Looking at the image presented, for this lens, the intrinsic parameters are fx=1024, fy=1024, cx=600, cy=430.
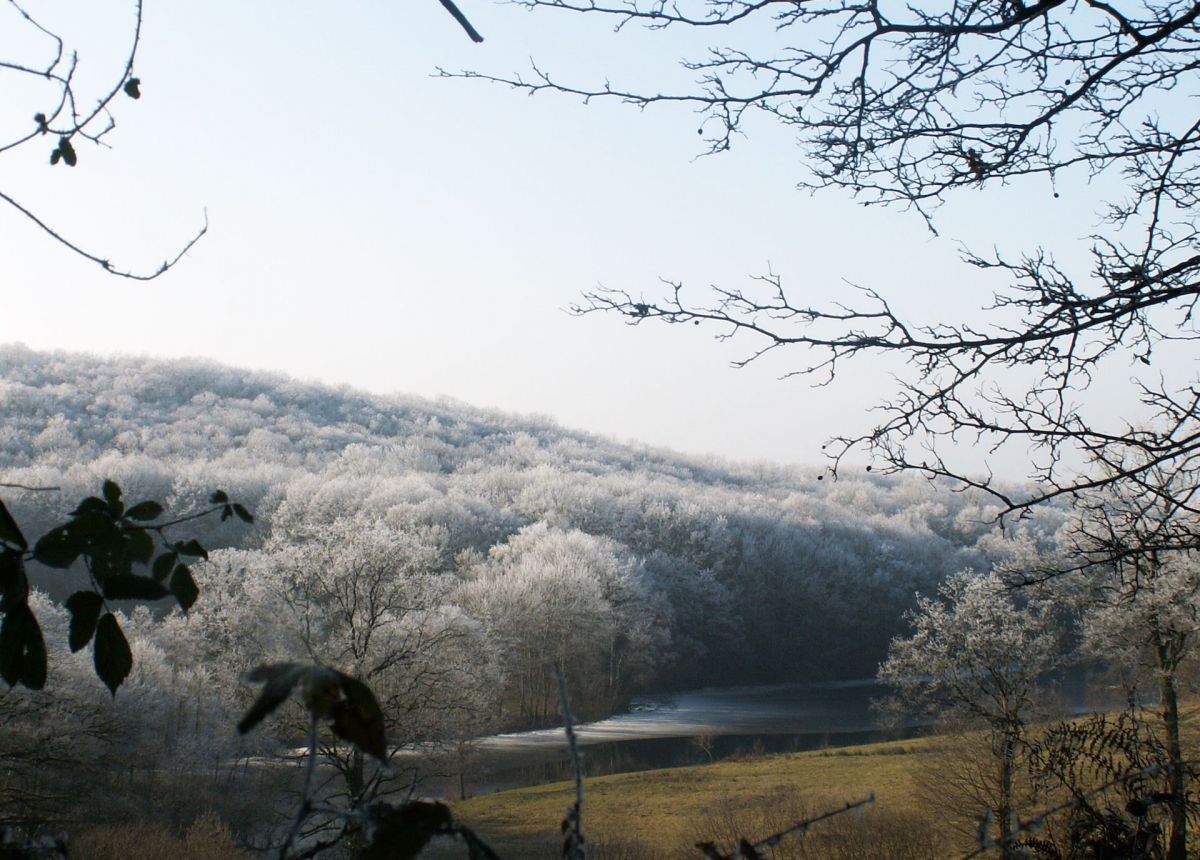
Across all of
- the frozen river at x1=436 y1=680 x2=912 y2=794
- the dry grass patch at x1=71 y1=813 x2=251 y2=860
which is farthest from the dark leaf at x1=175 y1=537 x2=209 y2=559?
the frozen river at x1=436 y1=680 x2=912 y2=794

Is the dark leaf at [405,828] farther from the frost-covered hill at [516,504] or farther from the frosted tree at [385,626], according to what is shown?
the frost-covered hill at [516,504]

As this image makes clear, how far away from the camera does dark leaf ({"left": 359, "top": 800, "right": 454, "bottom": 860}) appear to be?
896 mm

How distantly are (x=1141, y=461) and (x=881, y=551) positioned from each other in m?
60.4

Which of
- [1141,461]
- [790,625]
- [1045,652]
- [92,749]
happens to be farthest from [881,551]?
[1141,461]

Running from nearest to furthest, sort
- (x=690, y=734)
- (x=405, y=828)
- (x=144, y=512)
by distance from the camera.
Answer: (x=405, y=828) → (x=144, y=512) → (x=690, y=734)

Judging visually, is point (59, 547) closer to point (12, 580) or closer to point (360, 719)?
point (12, 580)

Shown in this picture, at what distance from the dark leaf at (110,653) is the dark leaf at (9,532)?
5.7 inches

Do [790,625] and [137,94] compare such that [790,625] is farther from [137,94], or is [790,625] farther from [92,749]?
[137,94]

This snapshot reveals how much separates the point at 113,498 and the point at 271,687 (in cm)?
72

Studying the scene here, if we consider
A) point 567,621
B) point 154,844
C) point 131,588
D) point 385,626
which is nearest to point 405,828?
point 131,588

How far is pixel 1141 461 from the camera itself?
3.51m

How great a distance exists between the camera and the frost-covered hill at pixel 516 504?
48750 mm

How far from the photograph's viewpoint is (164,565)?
55.5 inches

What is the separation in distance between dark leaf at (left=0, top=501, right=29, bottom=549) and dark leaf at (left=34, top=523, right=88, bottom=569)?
23 millimetres
